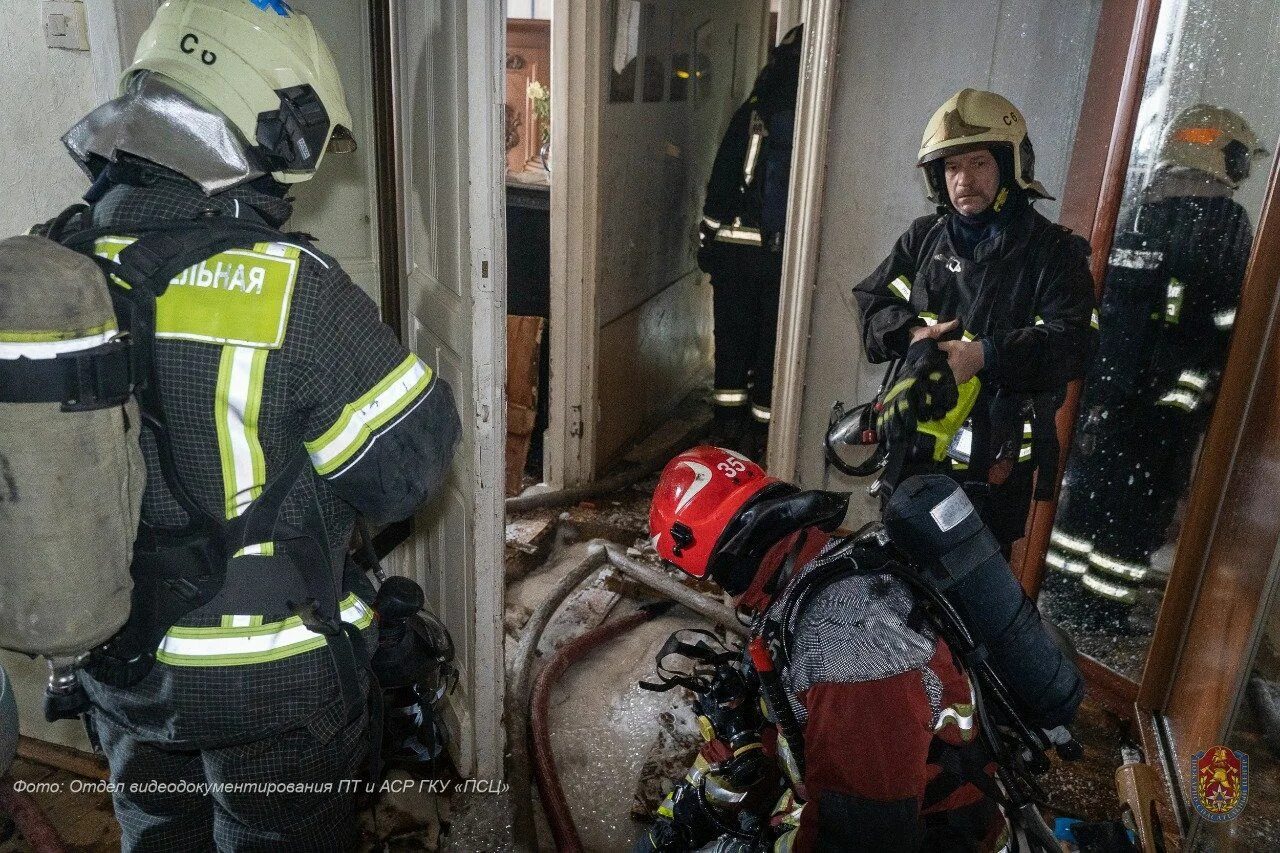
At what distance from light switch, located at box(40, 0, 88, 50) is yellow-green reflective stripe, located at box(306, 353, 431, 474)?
1455mm

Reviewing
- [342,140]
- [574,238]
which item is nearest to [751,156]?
[574,238]

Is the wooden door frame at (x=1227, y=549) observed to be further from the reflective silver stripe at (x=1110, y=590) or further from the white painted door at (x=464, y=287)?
the white painted door at (x=464, y=287)

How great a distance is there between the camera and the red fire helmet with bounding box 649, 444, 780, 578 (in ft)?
6.36

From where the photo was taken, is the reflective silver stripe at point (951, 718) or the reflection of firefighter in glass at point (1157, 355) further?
the reflection of firefighter in glass at point (1157, 355)

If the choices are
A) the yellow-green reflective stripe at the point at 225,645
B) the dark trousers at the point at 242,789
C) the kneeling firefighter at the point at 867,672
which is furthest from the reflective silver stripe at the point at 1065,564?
the yellow-green reflective stripe at the point at 225,645

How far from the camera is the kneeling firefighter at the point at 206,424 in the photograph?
141cm

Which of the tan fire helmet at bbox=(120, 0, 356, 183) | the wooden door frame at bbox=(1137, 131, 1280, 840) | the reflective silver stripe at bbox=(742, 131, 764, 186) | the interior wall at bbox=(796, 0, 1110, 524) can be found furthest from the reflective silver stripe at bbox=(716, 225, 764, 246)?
the tan fire helmet at bbox=(120, 0, 356, 183)

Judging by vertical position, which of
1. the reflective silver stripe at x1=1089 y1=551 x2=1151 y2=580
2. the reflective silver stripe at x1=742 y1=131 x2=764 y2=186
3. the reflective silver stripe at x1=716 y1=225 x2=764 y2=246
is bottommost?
the reflective silver stripe at x1=1089 y1=551 x2=1151 y2=580

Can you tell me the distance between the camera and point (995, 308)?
290cm

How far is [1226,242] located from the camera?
2947 millimetres

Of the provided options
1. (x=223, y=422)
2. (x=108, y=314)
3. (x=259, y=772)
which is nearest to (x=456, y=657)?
(x=259, y=772)

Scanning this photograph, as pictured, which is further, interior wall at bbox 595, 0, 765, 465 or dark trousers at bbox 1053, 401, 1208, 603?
interior wall at bbox 595, 0, 765, 465

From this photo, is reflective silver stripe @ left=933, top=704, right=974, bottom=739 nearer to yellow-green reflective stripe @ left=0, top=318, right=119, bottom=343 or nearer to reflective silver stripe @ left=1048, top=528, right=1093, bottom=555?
yellow-green reflective stripe @ left=0, top=318, right=119, bottom=343

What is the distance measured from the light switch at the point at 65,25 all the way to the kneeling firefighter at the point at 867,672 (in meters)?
1.87
